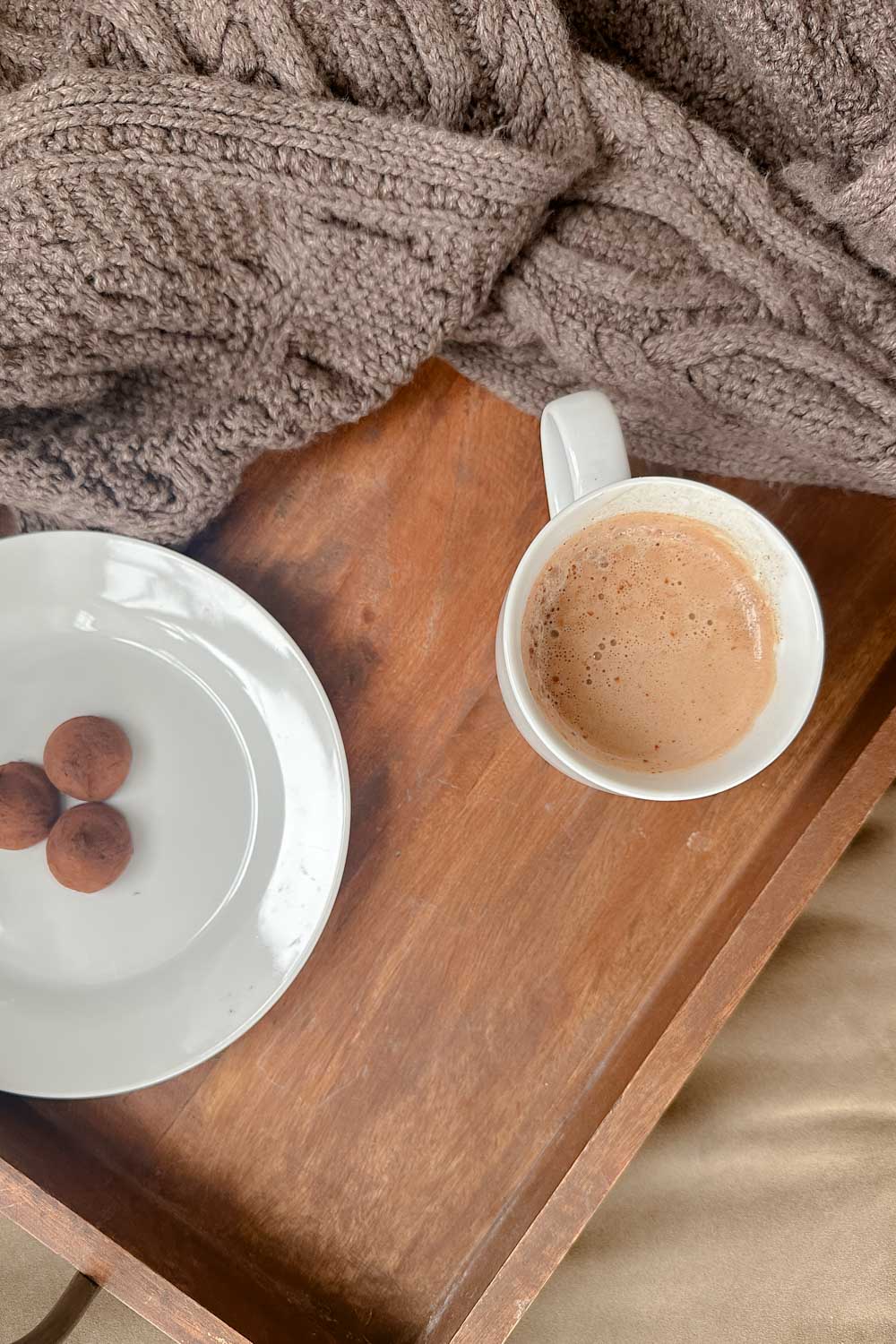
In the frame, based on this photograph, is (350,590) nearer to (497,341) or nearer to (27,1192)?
(497,341)

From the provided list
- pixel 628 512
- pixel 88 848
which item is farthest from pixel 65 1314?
pixel 628 512

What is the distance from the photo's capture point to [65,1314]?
0.58 meters

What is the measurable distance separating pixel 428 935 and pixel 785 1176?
1.16 ft

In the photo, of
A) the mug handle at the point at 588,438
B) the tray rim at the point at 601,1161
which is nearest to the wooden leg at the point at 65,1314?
the tray rim at the point at 601,1161

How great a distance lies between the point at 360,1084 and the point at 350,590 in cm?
29

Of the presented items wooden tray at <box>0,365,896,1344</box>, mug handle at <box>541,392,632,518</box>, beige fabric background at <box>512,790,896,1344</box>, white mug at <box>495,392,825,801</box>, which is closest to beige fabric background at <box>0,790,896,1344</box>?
beige fabric background at <box>512,790,896,1344</box>

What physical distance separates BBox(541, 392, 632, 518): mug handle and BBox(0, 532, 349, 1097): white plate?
0.18 m

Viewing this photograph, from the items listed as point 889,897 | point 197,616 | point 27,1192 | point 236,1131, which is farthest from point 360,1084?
point 889,897

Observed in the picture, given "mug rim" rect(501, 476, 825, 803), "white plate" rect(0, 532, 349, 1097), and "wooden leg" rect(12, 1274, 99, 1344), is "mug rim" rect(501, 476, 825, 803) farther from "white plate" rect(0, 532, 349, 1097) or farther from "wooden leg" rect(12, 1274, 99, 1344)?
"wooden leg" rect(12, 1274, 99, 1344)

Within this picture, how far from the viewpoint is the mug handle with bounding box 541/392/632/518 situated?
436 millimetres

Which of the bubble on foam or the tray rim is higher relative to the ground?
the bubble on foam

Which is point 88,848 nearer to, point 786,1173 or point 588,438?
point 588,438

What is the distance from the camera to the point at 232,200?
456 mm

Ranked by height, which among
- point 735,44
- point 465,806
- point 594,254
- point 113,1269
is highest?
point 735,44
